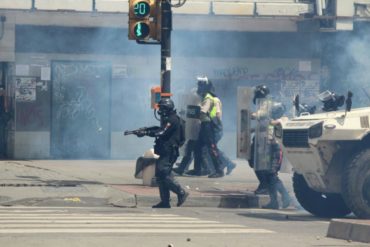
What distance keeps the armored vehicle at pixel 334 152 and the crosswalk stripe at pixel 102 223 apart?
1568 mm

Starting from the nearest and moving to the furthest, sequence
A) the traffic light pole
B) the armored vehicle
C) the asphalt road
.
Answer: the asphalt road → the armored vehicle → the traffic light pole

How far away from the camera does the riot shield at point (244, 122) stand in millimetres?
16531

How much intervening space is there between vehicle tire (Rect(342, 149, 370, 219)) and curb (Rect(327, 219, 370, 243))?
170cm

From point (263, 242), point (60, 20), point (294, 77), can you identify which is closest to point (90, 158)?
point (60, 20)

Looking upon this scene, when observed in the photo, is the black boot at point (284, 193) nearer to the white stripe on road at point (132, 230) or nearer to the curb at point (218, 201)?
the curb at point (218, 201)

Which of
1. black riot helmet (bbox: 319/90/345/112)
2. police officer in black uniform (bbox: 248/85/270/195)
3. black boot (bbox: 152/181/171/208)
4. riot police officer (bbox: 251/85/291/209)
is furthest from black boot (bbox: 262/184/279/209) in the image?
black riot helmet (bbox: 319/90/345/112)

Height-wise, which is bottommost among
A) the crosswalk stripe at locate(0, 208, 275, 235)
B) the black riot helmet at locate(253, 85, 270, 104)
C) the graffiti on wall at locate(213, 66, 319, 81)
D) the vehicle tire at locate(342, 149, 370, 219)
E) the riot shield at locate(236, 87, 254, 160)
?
the crosswalk stripe at locate(0, 208, 275, 235)

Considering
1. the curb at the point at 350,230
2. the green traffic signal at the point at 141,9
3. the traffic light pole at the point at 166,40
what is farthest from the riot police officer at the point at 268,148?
the curb at the point at 350,230

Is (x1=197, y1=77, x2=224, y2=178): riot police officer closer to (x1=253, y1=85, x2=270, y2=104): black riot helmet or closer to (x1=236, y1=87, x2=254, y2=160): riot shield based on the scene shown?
(x1=236, y1=87, x2=254, y2=160): riot shield

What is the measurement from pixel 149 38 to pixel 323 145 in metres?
4.40

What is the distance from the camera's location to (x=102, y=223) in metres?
12.1

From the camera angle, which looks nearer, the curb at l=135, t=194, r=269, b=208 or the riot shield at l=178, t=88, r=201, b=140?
the curb at l=135, t=194, r=269, b=208

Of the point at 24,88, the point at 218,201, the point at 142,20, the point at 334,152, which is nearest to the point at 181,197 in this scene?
the point at 218,201

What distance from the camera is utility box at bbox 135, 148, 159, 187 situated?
56.7 feet
